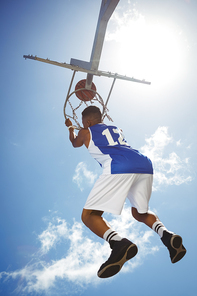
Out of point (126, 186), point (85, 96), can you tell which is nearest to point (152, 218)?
point (126, 186)

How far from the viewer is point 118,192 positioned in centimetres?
245

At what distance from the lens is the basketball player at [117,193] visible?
1.99 m

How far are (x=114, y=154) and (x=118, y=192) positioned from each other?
2.09 feet

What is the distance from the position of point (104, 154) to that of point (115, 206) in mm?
893

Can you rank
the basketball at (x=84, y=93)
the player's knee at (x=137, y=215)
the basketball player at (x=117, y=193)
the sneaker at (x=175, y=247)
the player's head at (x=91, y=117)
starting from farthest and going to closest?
the basketball at (x=84, y=93), the player's head at (x=91, y=117), the player's knee at (x=137, y=215), the sneaker at (x=175, y=247), the basketball player at (x=117, y=193)

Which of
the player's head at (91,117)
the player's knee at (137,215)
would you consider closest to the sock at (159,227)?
the player's knee at (137,215)

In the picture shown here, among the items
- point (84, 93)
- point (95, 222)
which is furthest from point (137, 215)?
point (84, 93)

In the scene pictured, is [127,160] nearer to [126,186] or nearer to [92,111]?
[126,186]

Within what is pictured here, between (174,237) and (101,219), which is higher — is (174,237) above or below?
below

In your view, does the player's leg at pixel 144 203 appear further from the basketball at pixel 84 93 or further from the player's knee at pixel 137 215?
the basketball at pixel 84 93

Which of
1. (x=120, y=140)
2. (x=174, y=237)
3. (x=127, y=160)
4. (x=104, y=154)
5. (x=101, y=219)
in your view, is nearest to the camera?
(x=174, y=237)

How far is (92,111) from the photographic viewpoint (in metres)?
3.52

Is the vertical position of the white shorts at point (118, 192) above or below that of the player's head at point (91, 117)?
below

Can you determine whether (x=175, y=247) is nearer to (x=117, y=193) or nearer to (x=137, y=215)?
(x=137, y=215)
